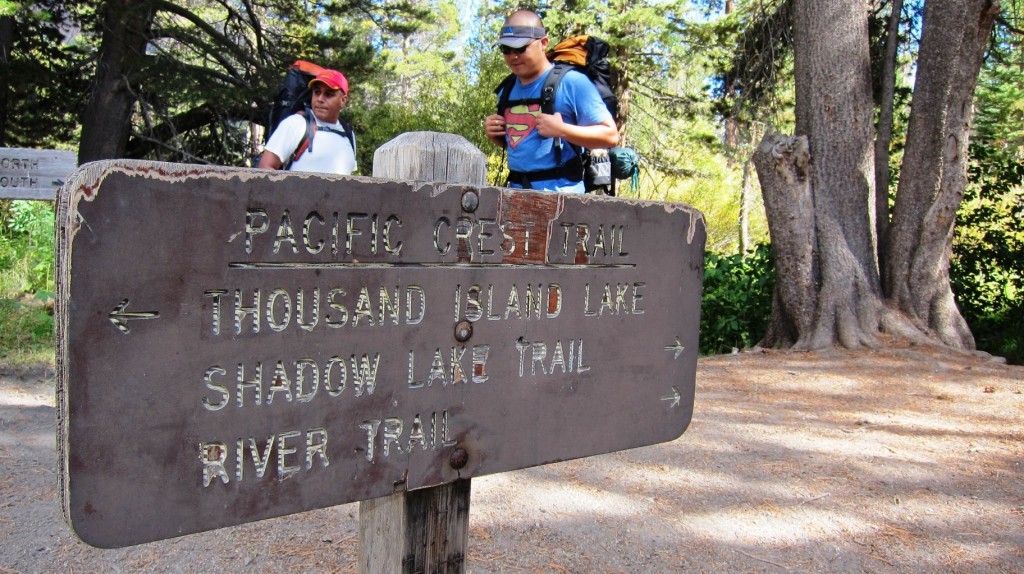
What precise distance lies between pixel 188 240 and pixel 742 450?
3891 millimetres

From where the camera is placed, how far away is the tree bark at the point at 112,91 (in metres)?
10.3

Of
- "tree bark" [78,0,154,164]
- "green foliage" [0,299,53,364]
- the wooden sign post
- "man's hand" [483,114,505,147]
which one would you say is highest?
"tree bark" [78,0,154,164]

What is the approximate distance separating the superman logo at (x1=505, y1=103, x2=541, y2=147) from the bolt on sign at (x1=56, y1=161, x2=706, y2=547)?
4.07 ft

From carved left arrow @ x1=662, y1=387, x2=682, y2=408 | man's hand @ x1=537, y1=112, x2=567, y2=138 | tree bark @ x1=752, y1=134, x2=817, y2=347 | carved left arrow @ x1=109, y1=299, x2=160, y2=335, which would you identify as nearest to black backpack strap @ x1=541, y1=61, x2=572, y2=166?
man's hand @ x1=537, y1=112, x2=567, y2=138

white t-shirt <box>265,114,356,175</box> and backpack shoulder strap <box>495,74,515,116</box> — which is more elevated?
backpack shoulder strap <box>495,74,515,116</box>

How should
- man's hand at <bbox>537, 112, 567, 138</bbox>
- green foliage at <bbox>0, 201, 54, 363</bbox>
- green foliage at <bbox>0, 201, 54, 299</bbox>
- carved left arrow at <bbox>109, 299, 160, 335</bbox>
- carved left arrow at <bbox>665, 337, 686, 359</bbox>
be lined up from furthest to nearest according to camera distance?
1. green foliage at <bbox>0, 201, 54, 299</bbox>
2. green foliage at <bbox>0, 201, 54, 363</bbox>
3. man's hand at <bbox>537, 112, 567, 138</bbox>
4. carved left arrow at <bbox>665, 337, 686, 359</bbox>
5. carved left arrow at <bbox>109, 299, 160, 335</bbox>

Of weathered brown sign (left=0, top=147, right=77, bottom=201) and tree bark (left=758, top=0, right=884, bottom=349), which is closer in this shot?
weathered brown sign (left=0, top=147, right=77, bottom=201)

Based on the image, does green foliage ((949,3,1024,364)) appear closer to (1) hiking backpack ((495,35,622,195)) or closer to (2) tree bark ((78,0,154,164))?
(1) hiking backpack ((495,35,622,195))

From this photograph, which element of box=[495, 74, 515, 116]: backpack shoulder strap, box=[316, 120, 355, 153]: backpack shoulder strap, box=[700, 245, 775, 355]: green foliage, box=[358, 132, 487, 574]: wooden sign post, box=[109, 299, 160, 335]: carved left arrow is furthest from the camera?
box=[700, 245, 775, 355]: green foliage

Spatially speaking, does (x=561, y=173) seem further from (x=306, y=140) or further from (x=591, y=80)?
(x=306, y=140)

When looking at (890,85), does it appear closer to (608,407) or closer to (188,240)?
(608,407)

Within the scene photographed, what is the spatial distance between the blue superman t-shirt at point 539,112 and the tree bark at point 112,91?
899 centimetres

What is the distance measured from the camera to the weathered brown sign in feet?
18.9

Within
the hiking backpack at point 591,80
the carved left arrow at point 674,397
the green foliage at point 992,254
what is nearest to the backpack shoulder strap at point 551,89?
the hiking backpack at point 591,80
